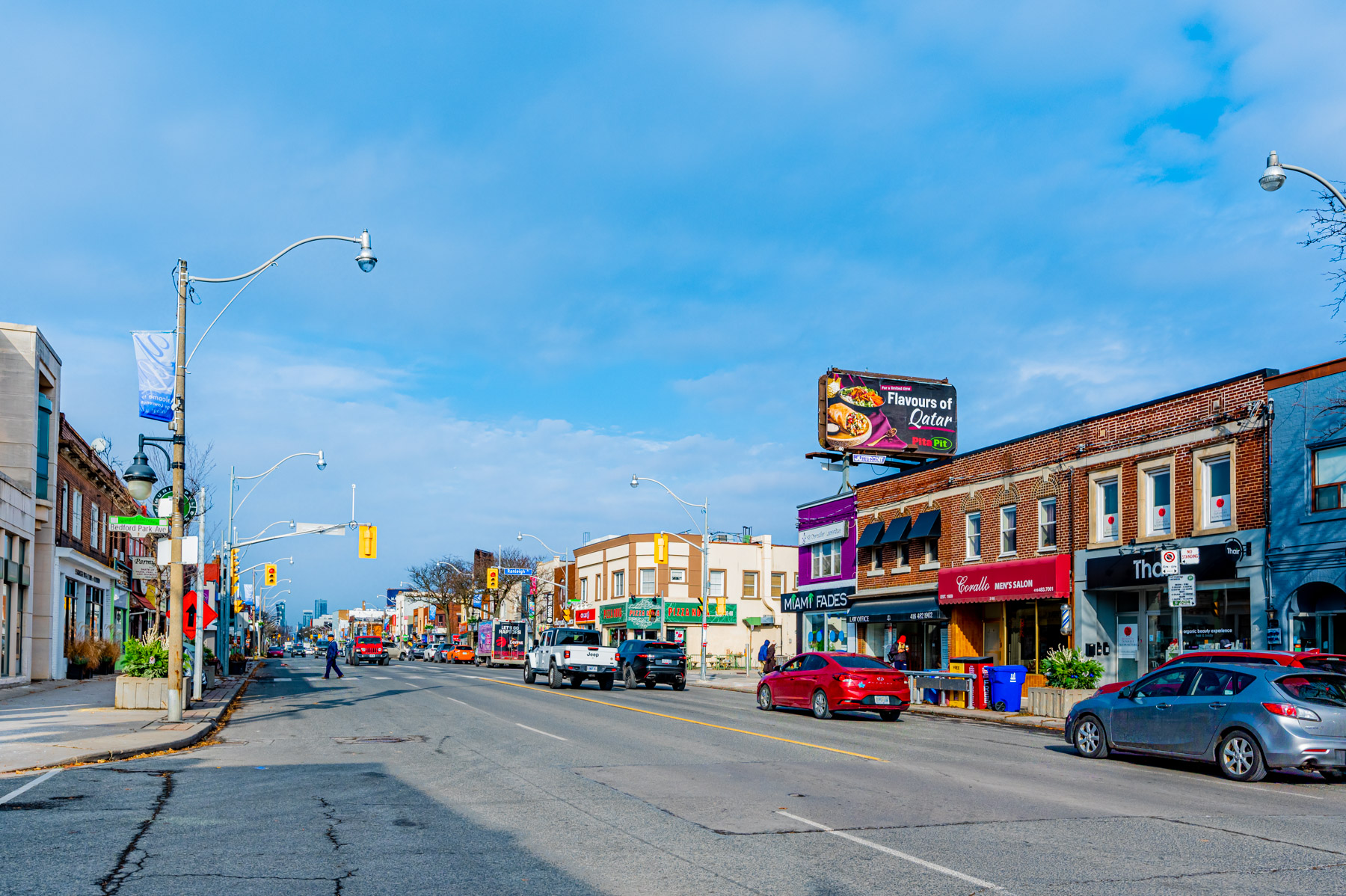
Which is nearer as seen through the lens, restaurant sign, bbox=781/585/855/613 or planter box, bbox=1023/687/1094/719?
planter box, bbox=1023/687/1094/719

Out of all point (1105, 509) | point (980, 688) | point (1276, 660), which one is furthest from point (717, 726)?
point (1105, 509)

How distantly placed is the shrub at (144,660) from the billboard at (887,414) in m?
24.4

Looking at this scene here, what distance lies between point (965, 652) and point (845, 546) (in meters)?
8.84

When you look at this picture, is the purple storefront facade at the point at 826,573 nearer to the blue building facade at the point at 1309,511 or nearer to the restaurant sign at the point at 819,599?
the restaurant sign at the point at 819,599

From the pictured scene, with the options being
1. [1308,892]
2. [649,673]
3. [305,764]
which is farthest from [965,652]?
[1308,892]

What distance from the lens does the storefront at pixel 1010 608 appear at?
96.6ft

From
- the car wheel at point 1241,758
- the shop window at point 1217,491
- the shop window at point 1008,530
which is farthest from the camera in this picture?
the shop window at point 1008,530

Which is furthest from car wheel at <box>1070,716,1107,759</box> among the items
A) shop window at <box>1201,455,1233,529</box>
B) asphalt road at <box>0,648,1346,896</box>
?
shop window at <box>1201,455,1233,529</box>

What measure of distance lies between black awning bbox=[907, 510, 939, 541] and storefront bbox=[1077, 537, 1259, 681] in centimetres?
718

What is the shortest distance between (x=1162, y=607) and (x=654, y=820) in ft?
66.2

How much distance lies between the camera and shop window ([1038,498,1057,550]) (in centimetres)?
3025

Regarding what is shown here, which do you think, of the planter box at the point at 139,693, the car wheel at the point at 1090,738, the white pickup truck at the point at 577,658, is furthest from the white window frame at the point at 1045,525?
the planter box at the point at 139,693

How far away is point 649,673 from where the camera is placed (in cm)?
3906

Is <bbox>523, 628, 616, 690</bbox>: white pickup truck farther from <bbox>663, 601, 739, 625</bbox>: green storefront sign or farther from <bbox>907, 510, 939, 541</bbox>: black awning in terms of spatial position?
<bbox>663, 601, 739, 625</bbox>: green storefront sign
